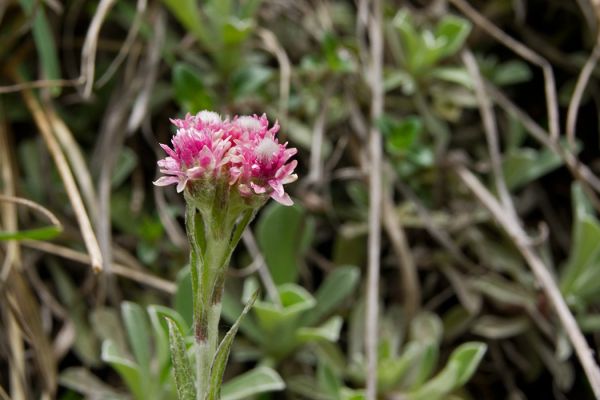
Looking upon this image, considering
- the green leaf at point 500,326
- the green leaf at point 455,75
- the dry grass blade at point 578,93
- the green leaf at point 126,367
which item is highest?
the green leaf at point 455,75

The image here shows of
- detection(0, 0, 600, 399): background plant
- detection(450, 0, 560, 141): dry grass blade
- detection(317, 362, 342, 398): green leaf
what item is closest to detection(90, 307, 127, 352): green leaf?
detection(0, 0, 600, 399): background plant

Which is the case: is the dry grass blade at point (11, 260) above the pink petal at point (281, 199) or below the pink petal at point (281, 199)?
above

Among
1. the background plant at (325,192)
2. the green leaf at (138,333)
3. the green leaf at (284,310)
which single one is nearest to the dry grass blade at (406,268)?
the background plant at (325,192)

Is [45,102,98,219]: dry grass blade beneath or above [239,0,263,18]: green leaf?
beneath

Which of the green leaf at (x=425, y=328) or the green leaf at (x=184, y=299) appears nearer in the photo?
the green leaf at (x=184, y=299)

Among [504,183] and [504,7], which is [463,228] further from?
[504,7]

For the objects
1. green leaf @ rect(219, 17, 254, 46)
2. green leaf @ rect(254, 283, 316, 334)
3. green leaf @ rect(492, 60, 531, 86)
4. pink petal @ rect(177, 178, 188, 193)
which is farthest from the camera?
green leaf @ rect(492, 60, 531, 86)

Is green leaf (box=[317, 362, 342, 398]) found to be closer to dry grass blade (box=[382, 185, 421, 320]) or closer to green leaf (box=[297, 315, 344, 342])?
green leaf (box=[297, 315, 344, 342])

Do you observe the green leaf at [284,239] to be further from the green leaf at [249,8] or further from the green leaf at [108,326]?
the green leaf at [249,8]
